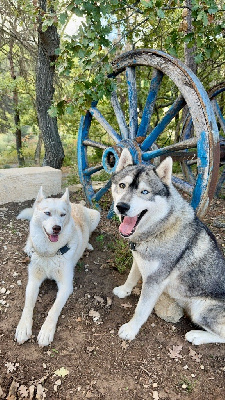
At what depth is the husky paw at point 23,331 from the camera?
2658mm

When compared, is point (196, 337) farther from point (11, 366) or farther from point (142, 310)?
point (11, 366)

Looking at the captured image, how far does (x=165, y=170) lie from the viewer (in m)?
2.55

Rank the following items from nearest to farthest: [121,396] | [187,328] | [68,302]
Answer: [121,396]
[187,328]
[68,302]

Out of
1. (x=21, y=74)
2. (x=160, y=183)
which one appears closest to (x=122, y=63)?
(x=160, y=183)

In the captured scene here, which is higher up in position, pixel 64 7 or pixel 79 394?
pixel 64 7

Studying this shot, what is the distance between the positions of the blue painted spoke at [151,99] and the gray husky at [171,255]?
1061 millimetres

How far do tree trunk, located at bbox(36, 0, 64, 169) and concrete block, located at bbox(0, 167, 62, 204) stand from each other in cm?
83

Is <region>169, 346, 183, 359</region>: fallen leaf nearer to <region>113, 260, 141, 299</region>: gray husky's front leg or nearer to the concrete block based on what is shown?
<region>113, 260, 141, 299</region>: gray husky's front leg

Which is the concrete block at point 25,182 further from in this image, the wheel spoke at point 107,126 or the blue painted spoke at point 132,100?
the blue painted spoke at point 132,100

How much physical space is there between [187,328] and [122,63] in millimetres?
3036

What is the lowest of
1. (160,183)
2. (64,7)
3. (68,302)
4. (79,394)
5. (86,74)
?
(79,394)

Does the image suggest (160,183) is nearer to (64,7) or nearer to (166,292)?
(166,292)

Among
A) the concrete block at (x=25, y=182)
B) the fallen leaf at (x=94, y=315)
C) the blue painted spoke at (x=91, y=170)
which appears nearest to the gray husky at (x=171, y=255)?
the fallen leaf at (x=94, y=315)

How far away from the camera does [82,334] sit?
9.23 ft
